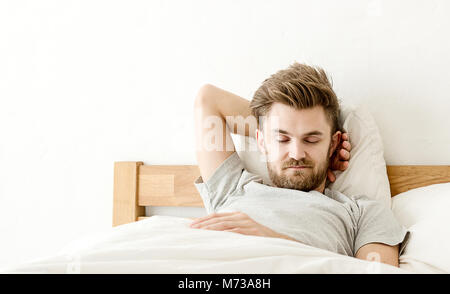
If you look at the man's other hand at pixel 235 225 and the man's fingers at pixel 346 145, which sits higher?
the man's fingers at pixel 346 145

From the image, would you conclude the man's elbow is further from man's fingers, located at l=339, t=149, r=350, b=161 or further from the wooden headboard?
the wooden headboard

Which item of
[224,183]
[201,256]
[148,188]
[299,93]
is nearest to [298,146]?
[299,93]

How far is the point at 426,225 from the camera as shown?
941 mm

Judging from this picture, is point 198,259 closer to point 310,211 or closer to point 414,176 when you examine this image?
point 310,211

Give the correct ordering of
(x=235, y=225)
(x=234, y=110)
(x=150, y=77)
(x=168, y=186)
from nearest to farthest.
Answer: (x=235, y=225), (x=234, y=110), (x=168, y=186), (x=150, y=77)

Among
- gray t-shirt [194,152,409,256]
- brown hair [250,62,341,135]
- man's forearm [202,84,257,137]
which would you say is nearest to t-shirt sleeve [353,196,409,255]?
gray t-shirt [194,152,409,256]

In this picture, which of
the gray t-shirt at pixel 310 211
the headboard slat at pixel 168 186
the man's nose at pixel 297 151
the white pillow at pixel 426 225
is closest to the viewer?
the white pillow at pixel 426 225

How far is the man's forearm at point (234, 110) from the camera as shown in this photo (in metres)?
1.25

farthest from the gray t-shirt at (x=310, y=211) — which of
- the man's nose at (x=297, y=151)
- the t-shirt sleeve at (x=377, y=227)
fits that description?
the man's nose at (x=297, y=151)

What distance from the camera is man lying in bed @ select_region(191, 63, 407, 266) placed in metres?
0.94

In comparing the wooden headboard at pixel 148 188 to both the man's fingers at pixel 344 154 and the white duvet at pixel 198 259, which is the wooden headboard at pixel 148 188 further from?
the white duvet at pixel 198 259

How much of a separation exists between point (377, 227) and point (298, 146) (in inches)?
11.0

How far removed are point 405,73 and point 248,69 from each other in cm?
50

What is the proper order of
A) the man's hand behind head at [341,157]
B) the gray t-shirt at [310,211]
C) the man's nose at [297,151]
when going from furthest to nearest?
the man's hand behind head at [341,157] → the man's nose at [297,151] → the gray t-shirt at [310,211]
